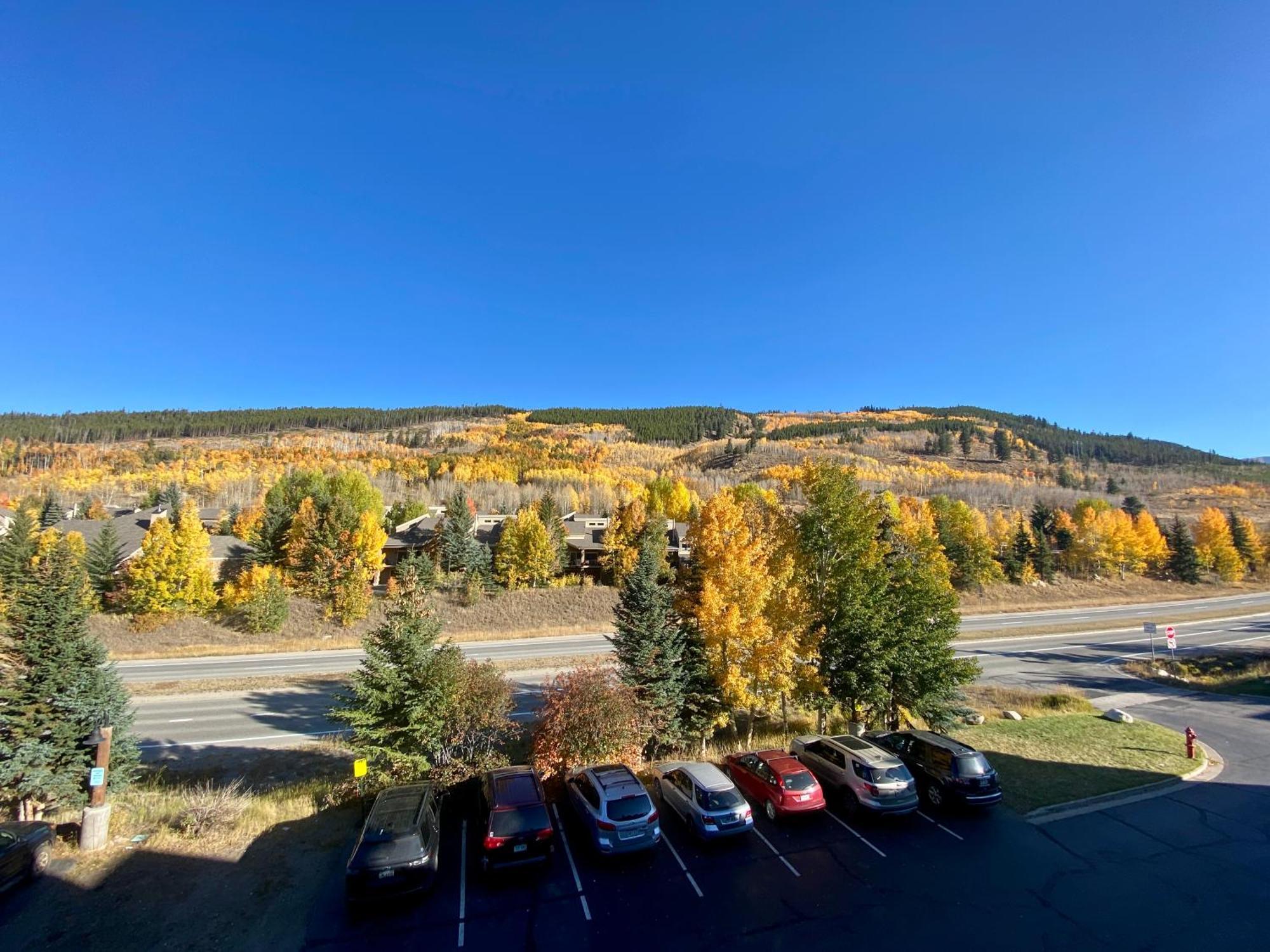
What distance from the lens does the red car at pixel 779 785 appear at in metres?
12.0

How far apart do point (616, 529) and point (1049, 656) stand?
1508 inches

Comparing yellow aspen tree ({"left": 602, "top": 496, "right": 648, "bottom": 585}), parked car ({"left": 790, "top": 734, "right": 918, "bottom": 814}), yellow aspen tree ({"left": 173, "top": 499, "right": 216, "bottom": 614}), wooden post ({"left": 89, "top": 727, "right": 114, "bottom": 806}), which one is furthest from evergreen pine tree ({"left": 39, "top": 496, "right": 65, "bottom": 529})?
parked car ({"left": 790, "top": 734, "right": 918, "bottom": 814})

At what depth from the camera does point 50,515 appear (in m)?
65.6

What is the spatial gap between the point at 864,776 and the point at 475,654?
27.3 metres

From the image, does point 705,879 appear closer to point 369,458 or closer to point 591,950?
point 591,950

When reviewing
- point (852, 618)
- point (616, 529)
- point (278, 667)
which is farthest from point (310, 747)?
point (616, 529)

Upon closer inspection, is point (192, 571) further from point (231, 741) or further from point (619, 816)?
point (619, 816)

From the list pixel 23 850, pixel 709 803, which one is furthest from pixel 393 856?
pixel 23 850

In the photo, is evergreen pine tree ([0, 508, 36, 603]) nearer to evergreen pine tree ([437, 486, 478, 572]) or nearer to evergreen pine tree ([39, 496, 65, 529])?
evergreen pine tree ([39, 496, 65, 529])

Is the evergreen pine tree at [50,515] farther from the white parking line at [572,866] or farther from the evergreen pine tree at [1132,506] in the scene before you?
the evergreen pine tree at [1132,506]

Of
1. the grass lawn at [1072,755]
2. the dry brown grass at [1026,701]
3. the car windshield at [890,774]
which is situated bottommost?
the dry brown grass at [1026,701]

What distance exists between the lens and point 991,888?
972 centimetres

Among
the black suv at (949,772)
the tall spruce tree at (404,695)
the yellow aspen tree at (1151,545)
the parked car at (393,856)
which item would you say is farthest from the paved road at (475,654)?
the yellow aspen tree at (1151,545)

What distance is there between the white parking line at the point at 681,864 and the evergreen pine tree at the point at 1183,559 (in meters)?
92.1
